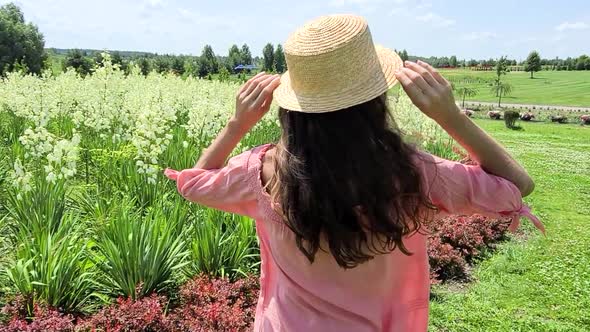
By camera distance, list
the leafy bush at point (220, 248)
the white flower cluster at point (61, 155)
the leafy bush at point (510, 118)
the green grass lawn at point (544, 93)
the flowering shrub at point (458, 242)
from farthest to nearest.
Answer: the green grass lawn at point (544, 93), the leafy bush at point (510, 118), the flowering shrub at point (458, 242), the white flower cluster at point (61, 155), the leafy bush at point (220, 248)

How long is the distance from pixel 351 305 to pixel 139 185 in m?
4.26

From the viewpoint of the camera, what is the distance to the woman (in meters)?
1.28

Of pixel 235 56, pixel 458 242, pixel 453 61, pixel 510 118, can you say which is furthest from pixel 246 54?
pixel 458 242

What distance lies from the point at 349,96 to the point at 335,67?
95mm

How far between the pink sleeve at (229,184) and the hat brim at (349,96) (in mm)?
205

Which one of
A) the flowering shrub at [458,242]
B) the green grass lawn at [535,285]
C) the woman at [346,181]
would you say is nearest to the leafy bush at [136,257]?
the green grass lawn at [535,285]

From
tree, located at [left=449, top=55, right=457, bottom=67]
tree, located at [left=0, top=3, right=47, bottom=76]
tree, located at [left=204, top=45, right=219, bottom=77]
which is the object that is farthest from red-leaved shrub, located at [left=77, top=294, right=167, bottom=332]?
tree, located at [left=449, top=55, right=457, bottom=67]

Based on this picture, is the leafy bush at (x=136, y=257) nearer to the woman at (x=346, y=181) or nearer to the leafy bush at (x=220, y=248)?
the leafy bush at (x=220, y=248)

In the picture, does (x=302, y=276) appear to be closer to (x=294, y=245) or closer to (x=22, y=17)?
(x=294, y=245)

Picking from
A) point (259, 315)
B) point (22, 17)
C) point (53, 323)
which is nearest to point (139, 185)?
point (53, 323)

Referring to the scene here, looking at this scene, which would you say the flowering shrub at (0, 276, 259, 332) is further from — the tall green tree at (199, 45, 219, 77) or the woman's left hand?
the tall green tree at (199, 45, 219, 77)

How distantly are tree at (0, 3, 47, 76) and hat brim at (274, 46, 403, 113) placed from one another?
48.5 m

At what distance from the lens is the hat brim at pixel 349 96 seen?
50.9 inches

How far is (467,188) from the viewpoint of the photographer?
52.1 inches
